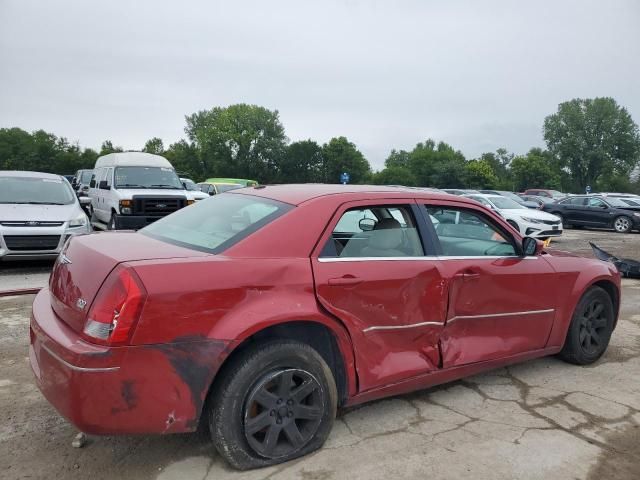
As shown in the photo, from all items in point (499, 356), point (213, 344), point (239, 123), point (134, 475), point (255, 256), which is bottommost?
point (134, 475)

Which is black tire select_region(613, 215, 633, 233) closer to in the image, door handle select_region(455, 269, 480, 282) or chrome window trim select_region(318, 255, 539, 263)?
chrome window trim select_region(318, 255, 539, 263)

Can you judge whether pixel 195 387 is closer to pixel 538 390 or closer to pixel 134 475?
pixel 134 475

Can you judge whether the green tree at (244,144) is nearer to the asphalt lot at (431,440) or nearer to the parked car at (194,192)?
the parked car at (194,192)

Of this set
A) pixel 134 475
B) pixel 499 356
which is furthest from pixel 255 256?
pixel 499 356

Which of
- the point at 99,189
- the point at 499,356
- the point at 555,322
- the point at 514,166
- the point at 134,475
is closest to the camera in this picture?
the point at 134,475

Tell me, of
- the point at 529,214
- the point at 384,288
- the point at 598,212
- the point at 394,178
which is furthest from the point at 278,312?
the point at 394,178

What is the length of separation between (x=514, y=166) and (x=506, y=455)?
8467 cm

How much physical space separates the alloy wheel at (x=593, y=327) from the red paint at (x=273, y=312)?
2.31 ft

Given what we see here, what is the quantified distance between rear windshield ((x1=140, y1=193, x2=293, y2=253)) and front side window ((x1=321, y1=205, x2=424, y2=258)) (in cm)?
38

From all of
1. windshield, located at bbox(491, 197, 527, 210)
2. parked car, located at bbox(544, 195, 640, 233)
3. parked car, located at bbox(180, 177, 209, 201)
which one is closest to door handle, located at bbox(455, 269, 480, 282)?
parked car, located at bbox(180, 177, 209, 201)

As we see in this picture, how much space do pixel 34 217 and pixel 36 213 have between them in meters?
0.15

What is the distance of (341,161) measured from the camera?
74062mm

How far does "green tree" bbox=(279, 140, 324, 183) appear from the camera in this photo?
73750mm

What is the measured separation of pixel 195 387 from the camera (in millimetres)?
2494
